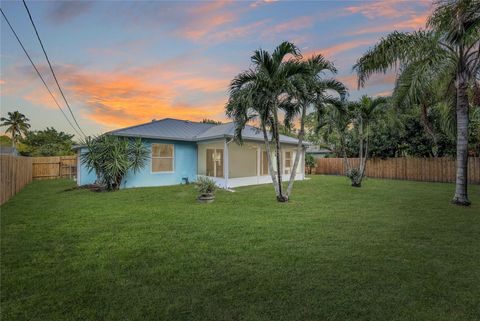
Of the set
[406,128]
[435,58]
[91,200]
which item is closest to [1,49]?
[91,200]

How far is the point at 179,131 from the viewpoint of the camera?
13297 millimetres

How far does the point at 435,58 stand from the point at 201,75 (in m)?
8.77

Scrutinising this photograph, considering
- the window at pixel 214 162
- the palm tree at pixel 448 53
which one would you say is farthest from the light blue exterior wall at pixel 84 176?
the palm tree at pixel 448 53

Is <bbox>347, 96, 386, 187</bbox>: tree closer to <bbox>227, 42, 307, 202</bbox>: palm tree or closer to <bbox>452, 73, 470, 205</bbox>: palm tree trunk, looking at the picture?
<bbox>452, 73, 470, 205</bbox>: palm tree trunk

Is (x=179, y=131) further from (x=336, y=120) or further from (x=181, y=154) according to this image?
(x=336, y=120)

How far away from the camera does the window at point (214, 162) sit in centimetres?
1345

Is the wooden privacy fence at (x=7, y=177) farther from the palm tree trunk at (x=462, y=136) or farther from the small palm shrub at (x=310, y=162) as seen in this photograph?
the small palm shrub at (x=310, y=162)

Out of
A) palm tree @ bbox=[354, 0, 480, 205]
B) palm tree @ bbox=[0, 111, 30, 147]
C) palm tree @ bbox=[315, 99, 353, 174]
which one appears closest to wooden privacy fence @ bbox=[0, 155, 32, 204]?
palm tree @ bbox=[315, 99, 353, 174]

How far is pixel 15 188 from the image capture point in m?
9.47

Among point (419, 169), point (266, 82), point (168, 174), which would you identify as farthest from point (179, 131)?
point (419, 169)

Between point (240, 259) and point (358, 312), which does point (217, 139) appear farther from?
point (358, 312)

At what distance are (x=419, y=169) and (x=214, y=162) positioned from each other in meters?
12.8

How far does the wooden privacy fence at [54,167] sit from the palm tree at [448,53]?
18743 mm

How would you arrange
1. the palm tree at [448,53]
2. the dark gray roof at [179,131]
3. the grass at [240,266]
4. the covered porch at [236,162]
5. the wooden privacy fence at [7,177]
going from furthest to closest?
1. the covered porch at [236,162]
2. the dark gray roof at [179,131]
3. the wooden privacy fence at [7,177]
4. the palm tree at [448,53]
5. the grass at [240,266]
